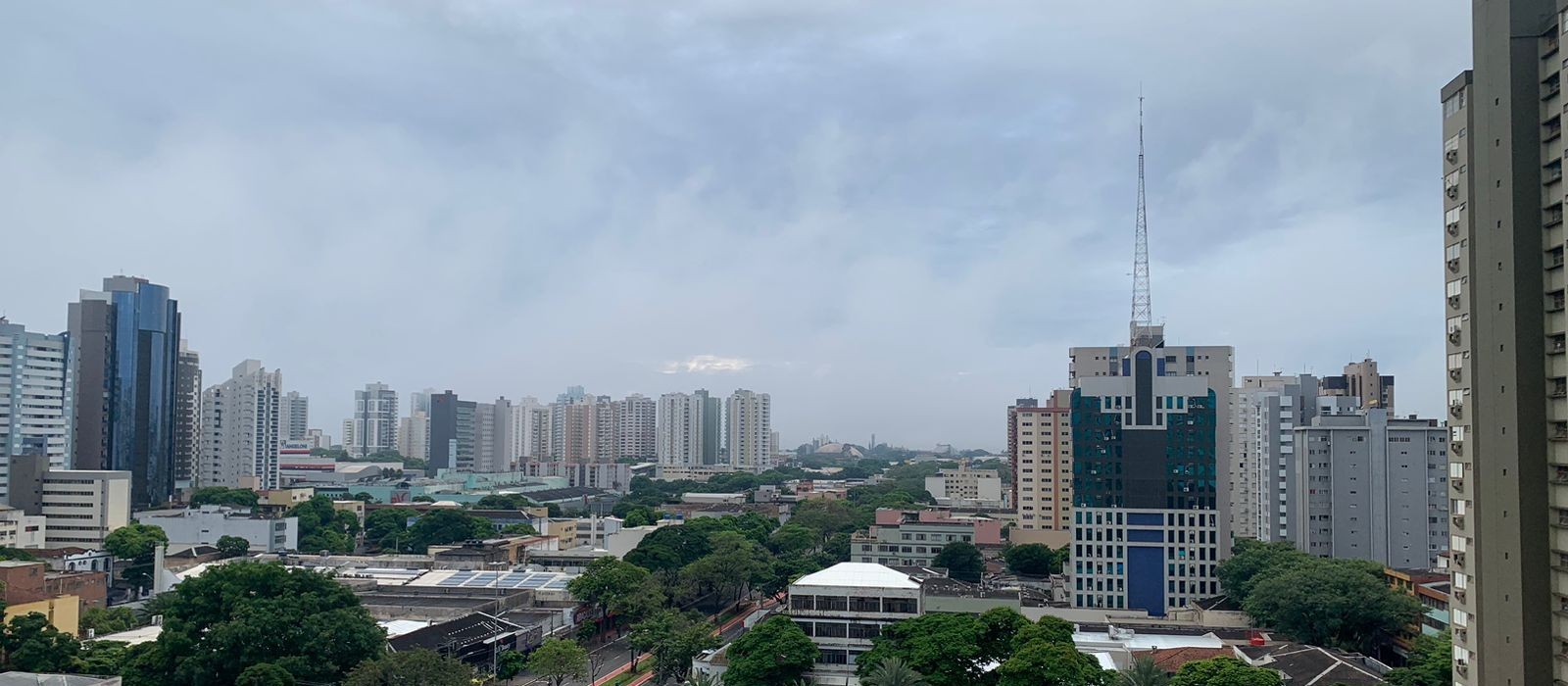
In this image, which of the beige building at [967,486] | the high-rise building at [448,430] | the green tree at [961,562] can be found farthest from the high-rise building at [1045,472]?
the high-rise building at [448,430]

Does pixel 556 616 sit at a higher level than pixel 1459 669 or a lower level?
lower

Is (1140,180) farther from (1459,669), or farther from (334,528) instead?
(334,528)

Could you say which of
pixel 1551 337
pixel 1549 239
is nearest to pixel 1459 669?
pixel 1551 337

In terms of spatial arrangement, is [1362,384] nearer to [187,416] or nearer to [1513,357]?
[1513,357]

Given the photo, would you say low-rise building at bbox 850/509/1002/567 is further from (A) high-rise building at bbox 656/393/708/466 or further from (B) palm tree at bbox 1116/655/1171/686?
(A) high-rise building at bbox 656/393/708/466

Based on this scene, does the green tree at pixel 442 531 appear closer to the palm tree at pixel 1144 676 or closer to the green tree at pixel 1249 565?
the green tree at pixel 1249 565
